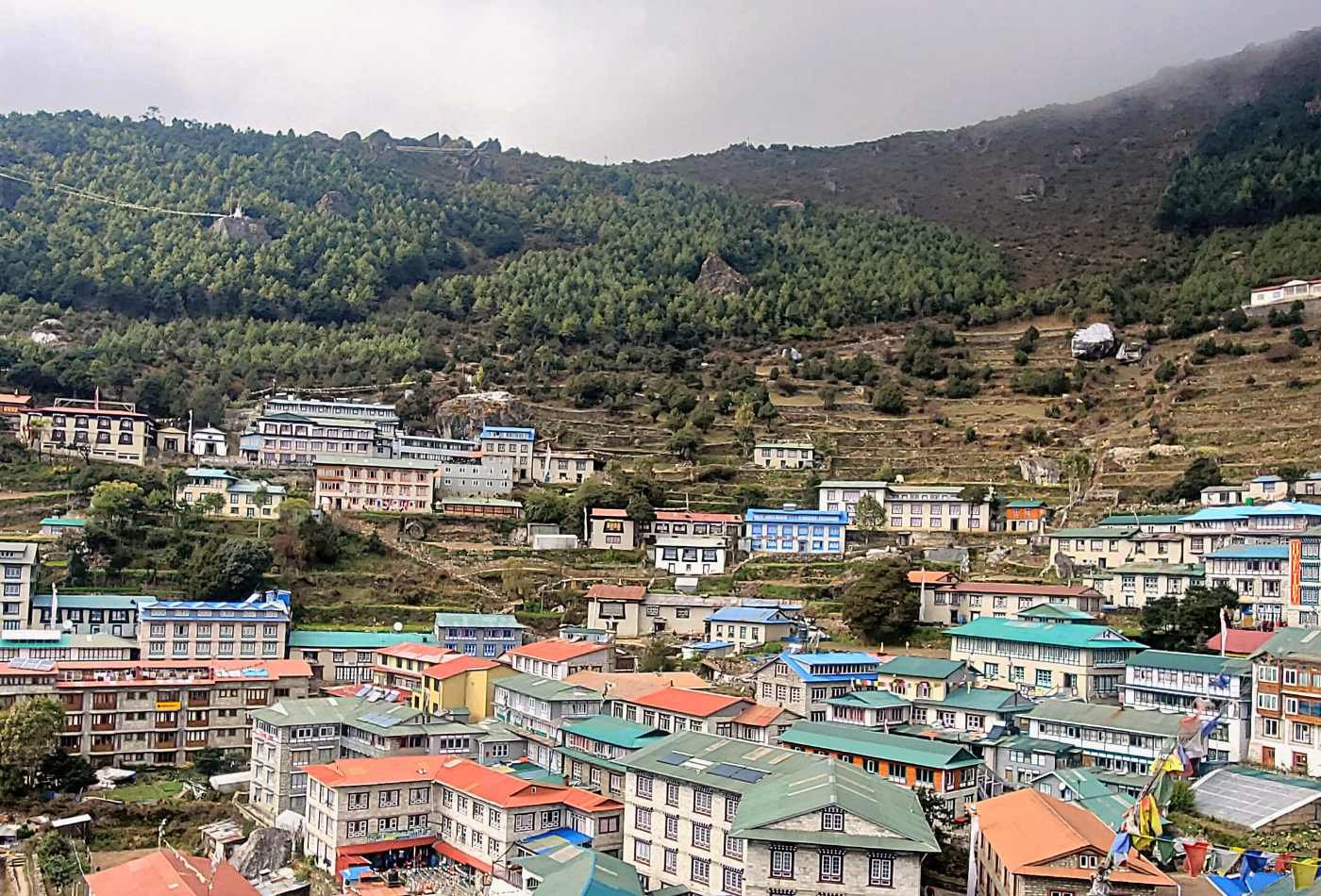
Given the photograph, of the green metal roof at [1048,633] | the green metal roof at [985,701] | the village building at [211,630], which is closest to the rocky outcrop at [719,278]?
the green metal roof at [1048,633]

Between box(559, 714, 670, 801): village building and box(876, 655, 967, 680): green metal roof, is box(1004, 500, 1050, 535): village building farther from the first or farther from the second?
box(559, 714, 670, 801): village building

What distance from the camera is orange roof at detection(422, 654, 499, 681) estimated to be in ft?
112

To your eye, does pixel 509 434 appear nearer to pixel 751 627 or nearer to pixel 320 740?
pixel 751 627

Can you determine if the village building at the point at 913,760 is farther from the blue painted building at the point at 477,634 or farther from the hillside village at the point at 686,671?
the blue painted building at the point at 477,634

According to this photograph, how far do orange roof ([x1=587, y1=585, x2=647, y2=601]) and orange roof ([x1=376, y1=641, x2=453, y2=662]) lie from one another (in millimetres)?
6672

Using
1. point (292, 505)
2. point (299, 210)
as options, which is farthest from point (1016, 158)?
point (292, 505)

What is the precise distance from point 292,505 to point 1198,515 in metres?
33.5

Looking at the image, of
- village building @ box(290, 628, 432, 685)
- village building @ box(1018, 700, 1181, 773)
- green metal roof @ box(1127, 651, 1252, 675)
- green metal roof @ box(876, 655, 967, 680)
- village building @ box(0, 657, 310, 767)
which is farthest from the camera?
village building @ box(290, 628, 432, 685)

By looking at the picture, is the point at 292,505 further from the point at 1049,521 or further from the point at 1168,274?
the point at 1168,274

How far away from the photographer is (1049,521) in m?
48.5

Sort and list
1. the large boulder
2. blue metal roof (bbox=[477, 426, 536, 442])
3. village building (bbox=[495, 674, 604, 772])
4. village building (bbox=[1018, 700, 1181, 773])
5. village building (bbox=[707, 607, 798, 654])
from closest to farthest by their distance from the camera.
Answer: village building (bbox=[1018, 700, 1181, 773]), village building (bbox=[495, 674, 604, 772]), village building (bbox=[707, 607, 798, 654]), blue metal roof (bbox=[477, 426, 536, 442]), the large boulder

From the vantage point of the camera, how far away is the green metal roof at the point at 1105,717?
27516 mm

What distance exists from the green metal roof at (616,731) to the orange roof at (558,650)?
4677 mm

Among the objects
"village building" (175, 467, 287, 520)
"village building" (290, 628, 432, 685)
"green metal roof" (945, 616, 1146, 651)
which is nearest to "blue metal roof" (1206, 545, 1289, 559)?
"green metal roof" (945, 616, 1146, 651)
